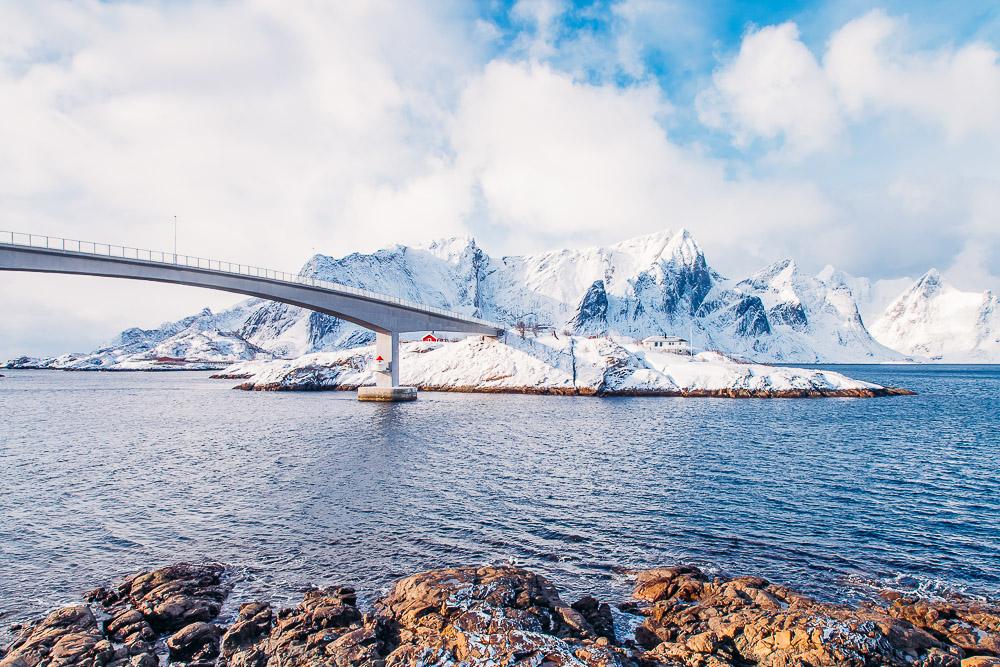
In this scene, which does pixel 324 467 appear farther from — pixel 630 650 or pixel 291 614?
pixel 630 650

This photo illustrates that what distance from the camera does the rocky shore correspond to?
10.8 meters

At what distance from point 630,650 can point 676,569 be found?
433 cm

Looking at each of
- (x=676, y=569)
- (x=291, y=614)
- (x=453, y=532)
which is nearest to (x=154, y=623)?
(x=291, y=614)

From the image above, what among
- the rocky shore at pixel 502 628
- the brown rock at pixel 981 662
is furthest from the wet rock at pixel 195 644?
the brown rock at pixel 981 662

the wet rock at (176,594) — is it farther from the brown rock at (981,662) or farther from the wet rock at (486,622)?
the brown rock at (981,662)

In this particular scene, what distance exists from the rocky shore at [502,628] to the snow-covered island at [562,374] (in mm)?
68722

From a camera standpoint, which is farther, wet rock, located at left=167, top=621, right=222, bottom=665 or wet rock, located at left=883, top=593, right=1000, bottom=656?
wet rock, located at left=883, top=593, right=1000, bottom=656

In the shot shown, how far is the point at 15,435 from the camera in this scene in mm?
42062

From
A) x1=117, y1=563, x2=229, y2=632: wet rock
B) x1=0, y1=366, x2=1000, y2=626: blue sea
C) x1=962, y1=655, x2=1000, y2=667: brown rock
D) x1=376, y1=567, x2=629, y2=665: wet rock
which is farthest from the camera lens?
x1=0, y1=366, x2=1000, y2=626: blue sea

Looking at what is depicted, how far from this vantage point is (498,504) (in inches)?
894

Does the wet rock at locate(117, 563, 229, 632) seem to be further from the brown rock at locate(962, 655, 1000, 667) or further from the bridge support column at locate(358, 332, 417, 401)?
the bridge support column at locate(358, 332, 417, 401)

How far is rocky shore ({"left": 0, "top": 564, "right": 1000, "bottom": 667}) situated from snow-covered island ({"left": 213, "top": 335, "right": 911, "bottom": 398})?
2706 inches

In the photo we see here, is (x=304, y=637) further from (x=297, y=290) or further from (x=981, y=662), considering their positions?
(x=297, y=290)

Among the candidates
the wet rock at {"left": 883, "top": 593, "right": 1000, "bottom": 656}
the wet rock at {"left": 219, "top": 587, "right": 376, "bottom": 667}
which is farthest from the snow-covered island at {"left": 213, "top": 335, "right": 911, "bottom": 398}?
the wet rock at {"left": 219, "top": 587, "right": 376, "bottom": 667}
